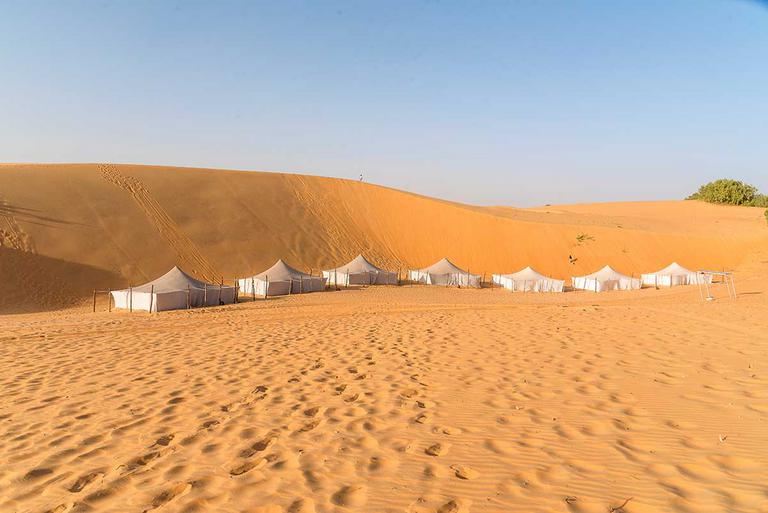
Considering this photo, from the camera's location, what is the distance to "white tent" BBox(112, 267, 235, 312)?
72.5ft

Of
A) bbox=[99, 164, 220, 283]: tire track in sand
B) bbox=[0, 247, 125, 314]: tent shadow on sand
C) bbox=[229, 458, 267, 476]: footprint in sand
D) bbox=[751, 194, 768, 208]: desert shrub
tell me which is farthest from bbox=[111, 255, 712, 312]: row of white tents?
bbox=[751, 194, 768, 208]: desert shrub

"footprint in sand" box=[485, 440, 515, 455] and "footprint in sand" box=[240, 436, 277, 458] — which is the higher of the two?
"footprint in sand" box=[485, 440, 515, 455]

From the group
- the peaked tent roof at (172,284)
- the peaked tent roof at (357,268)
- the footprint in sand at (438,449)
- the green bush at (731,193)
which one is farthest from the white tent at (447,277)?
the green bush at (731,193)

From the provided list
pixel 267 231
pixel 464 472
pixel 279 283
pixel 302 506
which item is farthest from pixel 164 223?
pixel 464 472

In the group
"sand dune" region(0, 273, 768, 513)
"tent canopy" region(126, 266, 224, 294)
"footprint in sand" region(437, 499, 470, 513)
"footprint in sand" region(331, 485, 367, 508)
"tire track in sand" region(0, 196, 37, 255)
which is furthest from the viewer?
"tire track in sand" region(0, 196, 37, 255)

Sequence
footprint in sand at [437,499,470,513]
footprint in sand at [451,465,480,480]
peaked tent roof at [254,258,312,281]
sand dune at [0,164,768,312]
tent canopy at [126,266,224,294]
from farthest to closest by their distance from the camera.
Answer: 1. sand dune at [0,164,768,312]
2. peaked tent roof at [254,258,312,281]
3. tent canopy at [126,266,224,294]
4. footprint in sand at [451,465,480,480]
5. footprint in sand at [437,499,470,513]

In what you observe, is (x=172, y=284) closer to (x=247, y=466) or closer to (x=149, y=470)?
(x=149, y=470)

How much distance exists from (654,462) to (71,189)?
143 ft

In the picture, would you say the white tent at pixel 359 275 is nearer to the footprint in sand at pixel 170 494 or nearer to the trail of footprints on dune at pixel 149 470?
the trail of footprints on dune at pixel 149 470

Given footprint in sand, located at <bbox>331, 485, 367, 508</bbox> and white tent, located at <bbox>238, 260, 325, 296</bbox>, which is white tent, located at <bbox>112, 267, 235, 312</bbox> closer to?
white tent, located at <bbox>238, 260, 325, 296</bbox>

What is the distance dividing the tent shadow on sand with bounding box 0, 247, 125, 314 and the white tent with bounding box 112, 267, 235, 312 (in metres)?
6.61

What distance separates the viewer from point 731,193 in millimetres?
77750

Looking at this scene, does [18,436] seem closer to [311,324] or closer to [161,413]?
[161,413]

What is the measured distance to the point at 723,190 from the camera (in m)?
78.7
